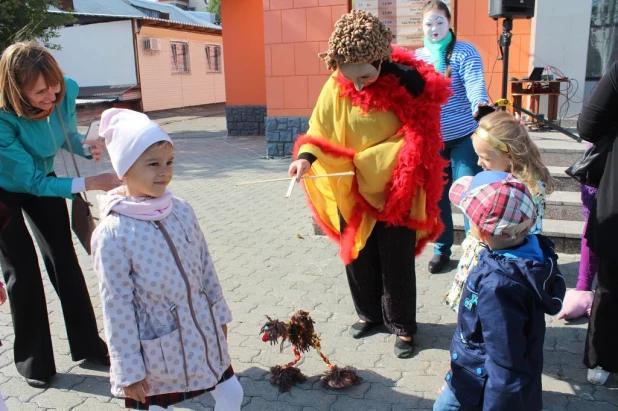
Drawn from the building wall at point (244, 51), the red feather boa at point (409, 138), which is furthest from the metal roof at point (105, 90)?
the red feather boa at point (409, 138)

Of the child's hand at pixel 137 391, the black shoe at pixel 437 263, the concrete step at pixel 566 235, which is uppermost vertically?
the child's hand at pixel 137 391

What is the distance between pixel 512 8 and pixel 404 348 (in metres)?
4.57

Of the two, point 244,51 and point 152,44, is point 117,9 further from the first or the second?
point 244,51

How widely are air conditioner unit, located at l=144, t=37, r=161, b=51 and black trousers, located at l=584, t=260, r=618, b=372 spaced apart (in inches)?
Answer: 797

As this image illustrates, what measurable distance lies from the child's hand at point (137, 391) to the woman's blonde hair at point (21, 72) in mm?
1518

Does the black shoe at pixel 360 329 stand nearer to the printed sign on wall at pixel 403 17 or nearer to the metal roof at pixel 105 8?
the printed sign on wall at pixel 403 17

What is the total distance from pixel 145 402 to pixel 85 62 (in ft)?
69.6

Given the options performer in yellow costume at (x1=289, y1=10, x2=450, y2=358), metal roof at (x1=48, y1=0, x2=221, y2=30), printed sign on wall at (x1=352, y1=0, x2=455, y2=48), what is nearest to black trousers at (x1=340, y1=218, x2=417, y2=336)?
performer in yellow costume at (x1=289, y1=10, x2=450, y2=358)

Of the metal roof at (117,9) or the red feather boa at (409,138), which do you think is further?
the metal roof at (117,9)

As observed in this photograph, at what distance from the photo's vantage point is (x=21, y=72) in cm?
255

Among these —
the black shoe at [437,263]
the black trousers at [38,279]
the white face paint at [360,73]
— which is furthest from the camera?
the black shoe at [437,263]

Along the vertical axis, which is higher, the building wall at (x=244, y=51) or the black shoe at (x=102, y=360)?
the building wall at (x=244, y=51)

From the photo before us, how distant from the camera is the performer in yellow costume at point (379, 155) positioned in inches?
108

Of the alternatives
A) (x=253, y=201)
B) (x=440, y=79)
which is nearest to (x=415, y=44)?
(x=253, y=201)
